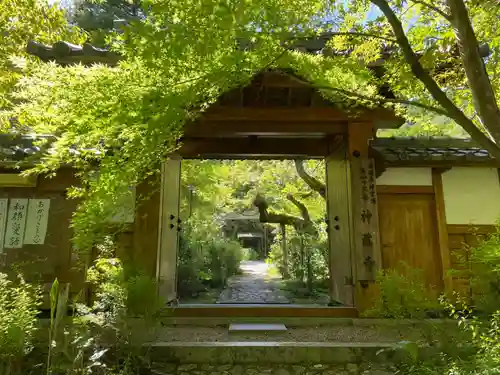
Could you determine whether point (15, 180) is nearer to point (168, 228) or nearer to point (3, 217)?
point (3, 217)

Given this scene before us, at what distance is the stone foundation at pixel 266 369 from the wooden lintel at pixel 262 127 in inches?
124

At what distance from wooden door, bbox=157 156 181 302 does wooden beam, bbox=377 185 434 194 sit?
3282 mm

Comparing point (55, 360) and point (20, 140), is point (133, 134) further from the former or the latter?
point (20, 140)

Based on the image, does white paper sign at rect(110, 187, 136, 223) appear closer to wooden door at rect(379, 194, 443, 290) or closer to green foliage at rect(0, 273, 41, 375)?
green foliage at rect(0, 273, 41, 375)

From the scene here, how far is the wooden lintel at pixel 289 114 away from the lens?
17.5 feet

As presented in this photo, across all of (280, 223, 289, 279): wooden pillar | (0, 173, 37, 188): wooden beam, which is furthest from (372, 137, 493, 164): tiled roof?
(280, 223, 289, 279): wooden pillar

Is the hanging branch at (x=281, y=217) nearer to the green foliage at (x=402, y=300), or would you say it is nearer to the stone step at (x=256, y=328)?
the stone step at (x=256, y=328)

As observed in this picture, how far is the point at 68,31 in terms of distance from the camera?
25.5ft

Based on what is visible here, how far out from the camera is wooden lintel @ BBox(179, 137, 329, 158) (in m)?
6.46

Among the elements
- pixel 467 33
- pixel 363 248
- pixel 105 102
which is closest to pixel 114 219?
pixel 105 102

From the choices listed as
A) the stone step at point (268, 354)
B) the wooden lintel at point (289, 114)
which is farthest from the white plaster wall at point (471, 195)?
the stone step at point (268, 354)

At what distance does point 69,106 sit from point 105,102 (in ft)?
1.32

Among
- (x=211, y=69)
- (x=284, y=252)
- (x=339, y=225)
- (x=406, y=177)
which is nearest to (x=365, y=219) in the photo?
(x=339, y=225)

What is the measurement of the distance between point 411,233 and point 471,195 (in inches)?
48.4
